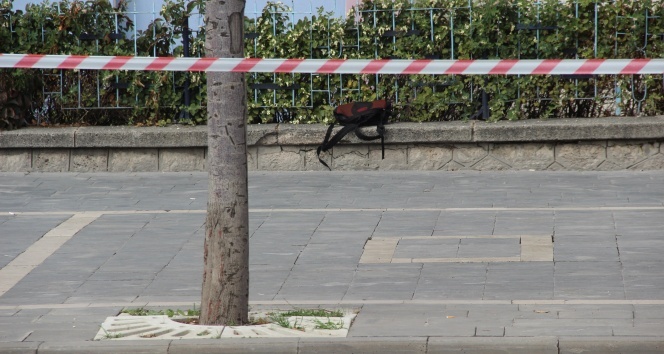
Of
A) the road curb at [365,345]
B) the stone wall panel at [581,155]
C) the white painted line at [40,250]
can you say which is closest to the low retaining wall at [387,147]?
the stone wall panel at [581,155]

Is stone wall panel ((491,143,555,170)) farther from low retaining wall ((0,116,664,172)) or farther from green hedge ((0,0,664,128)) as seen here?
green hedge ((0,0,664,128))

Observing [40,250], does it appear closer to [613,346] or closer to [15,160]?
[15,160]

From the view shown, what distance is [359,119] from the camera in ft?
38.2

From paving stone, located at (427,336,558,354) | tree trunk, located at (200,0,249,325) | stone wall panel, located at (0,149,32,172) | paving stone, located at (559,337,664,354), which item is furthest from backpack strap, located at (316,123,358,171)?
paving stone, located at (559,337,664,354)

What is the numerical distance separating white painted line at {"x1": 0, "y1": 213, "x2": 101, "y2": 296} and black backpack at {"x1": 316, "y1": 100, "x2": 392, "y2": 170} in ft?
8.37

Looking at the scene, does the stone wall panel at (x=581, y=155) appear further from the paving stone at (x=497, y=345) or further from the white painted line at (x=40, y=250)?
the paving stone at (x=497, y=345)

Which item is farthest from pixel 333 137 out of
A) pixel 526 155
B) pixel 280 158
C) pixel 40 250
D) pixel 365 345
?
pixel 365 345

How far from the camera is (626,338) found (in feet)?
19.6

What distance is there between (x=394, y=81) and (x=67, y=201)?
3.44 meters

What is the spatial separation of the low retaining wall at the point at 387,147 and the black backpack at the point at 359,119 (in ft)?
0.30

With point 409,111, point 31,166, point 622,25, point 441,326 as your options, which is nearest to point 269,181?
point 409,111

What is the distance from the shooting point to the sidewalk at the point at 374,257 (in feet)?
20.4

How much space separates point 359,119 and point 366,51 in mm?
826

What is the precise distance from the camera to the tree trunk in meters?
6.43
